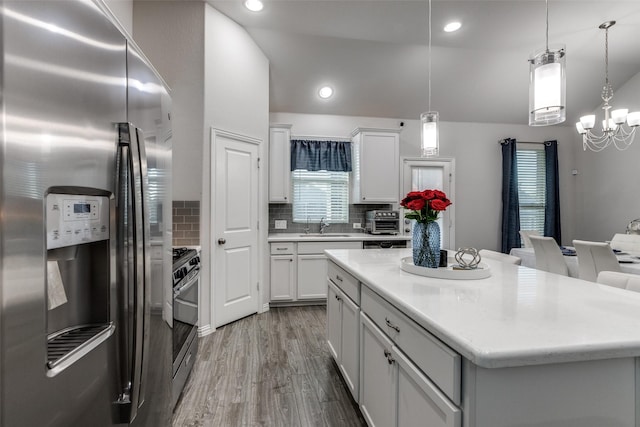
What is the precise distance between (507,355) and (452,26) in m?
3.86

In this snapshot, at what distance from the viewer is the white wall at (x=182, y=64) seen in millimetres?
3100

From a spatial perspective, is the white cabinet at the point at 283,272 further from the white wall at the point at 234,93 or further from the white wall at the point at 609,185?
the white wall at the point at 609,185

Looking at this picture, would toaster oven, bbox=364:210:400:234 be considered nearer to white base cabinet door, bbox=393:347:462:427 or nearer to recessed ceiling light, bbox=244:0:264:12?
recessed ceiling light, bbox=244:0:264:12

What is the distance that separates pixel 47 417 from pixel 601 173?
7237mm

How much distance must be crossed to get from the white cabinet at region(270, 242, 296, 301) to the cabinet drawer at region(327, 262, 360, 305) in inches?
63.8

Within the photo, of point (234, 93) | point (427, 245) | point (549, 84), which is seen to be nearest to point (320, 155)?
point (234, 93)

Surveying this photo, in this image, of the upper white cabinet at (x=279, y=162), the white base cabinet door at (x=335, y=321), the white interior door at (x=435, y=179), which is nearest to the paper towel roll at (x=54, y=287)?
the white base cabinet door at (x=335, y=321)

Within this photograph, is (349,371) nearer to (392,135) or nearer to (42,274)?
(42,274)

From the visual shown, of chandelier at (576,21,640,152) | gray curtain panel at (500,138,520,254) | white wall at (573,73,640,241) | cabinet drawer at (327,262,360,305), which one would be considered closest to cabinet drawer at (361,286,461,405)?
cabinet drawer at (327,262,360,305)

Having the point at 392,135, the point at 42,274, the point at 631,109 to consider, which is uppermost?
the point at 631,109

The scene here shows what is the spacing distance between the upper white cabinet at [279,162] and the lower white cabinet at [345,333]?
A: 2.17 m

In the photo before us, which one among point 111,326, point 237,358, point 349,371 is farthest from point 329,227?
point 111,326

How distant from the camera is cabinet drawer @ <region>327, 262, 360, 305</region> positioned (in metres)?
1.92

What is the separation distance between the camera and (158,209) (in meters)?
1.25
